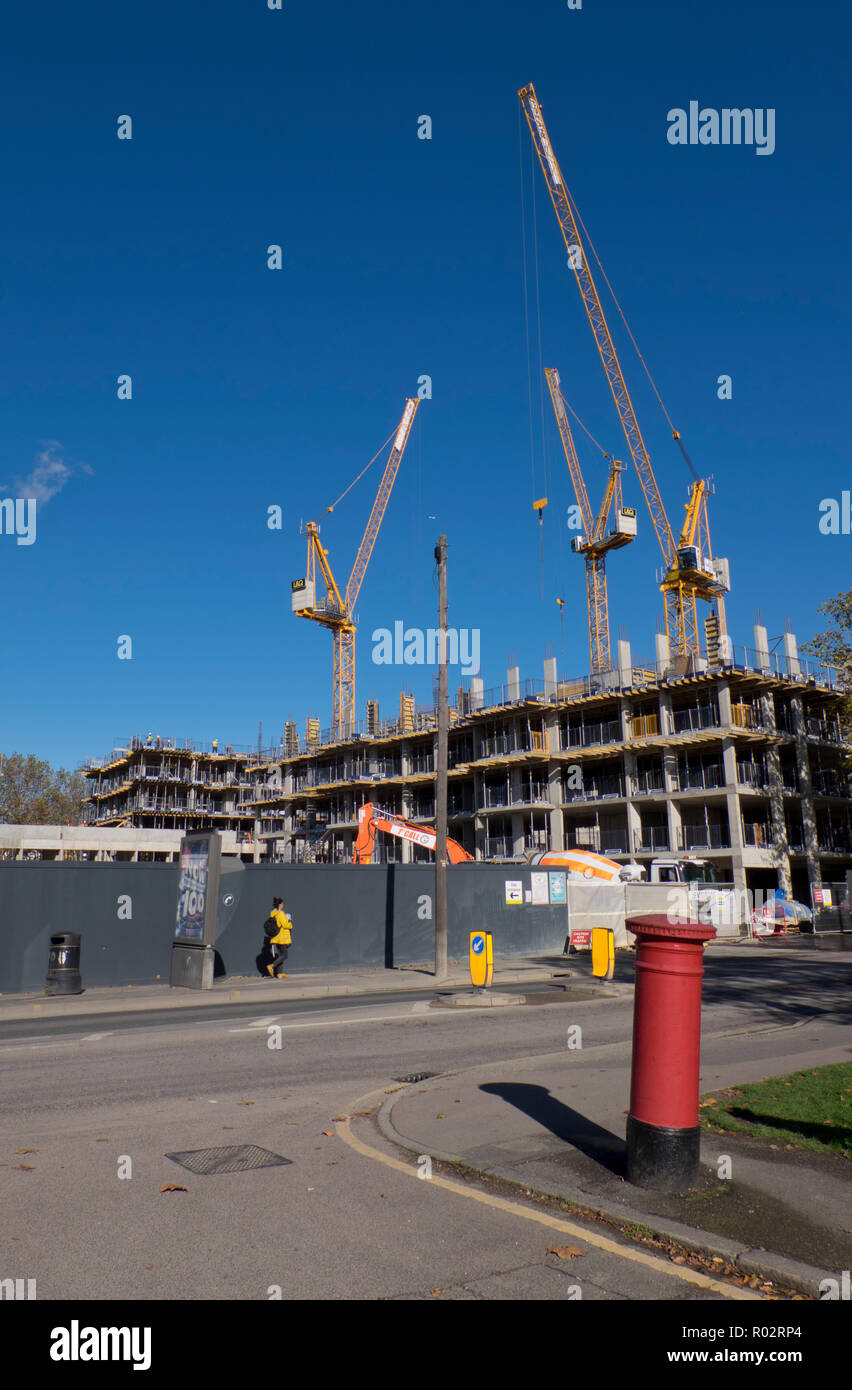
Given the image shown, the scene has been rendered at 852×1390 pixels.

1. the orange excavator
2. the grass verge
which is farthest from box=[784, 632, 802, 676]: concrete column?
the grass verge

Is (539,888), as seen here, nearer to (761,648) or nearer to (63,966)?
(63,966)

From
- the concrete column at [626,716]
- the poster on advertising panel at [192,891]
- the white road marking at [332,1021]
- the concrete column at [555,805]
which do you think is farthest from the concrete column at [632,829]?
the white road marking at [332,1021]

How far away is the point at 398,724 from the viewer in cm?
7475

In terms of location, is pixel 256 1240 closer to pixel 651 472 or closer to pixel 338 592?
pixel 651 472

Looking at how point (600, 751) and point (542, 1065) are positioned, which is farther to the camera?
point (600, 751)

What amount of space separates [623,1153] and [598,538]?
81898 mm

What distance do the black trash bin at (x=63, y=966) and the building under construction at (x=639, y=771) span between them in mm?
36084

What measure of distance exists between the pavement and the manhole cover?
1036 mm

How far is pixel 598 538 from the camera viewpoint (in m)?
85.8

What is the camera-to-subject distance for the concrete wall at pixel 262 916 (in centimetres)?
1994

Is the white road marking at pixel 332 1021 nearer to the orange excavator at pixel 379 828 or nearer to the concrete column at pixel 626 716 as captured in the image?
the orange excavator at pixel 379 828

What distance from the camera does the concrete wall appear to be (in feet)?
65.4
